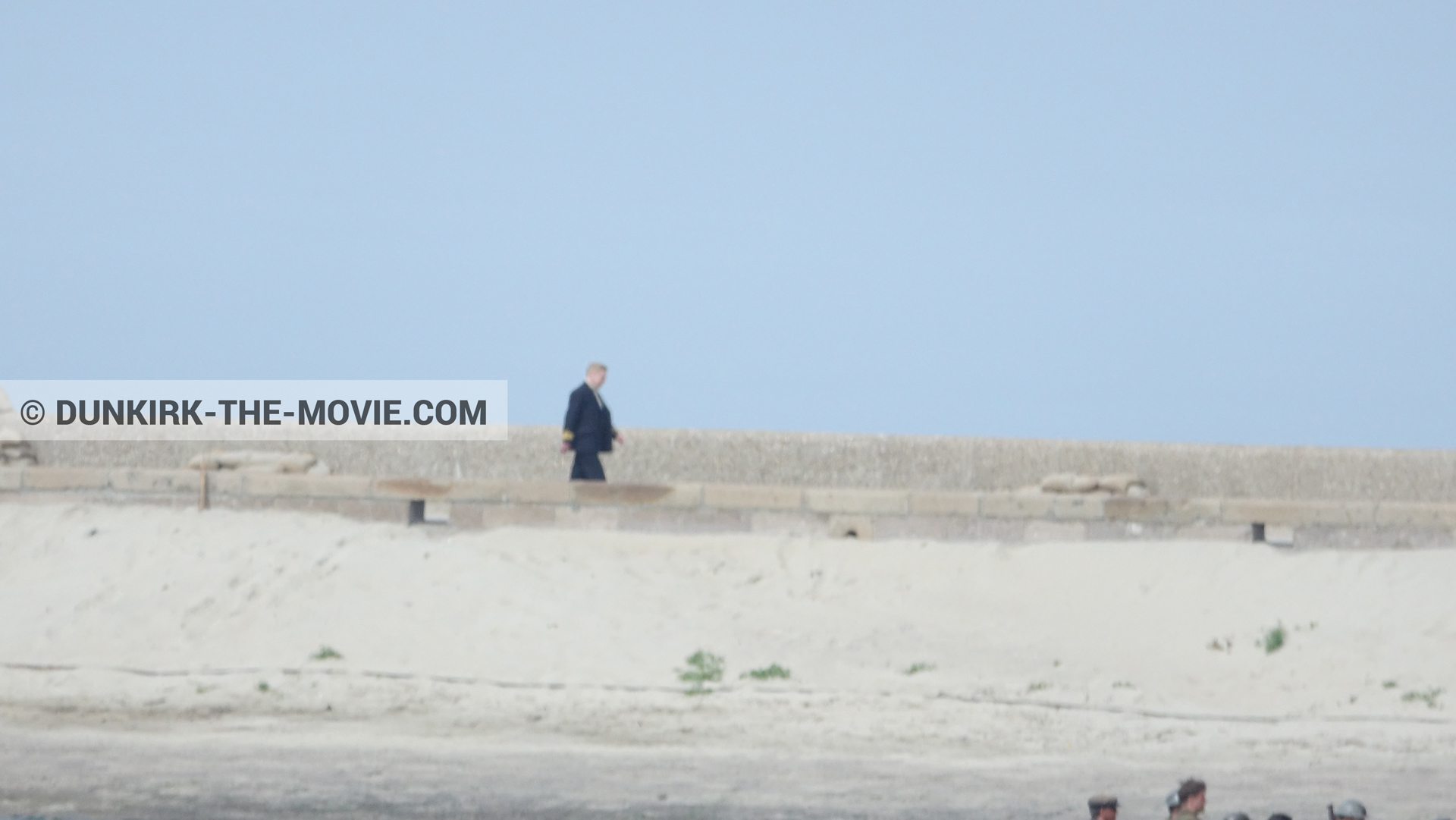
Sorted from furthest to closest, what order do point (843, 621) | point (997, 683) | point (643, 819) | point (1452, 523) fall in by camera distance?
point (1452, 523) < point (843, 621) < point (997, 683) < point (643, 819)

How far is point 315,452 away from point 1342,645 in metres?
10.7

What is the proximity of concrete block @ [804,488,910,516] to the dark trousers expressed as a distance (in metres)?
1.98

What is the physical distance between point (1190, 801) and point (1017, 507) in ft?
22.1

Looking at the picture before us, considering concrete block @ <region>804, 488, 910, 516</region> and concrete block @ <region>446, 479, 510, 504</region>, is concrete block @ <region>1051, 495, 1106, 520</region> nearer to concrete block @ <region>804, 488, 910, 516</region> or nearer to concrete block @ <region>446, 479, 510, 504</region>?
concrete block @ <region>804, 488, 910, 516</region>

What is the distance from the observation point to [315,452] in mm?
18531

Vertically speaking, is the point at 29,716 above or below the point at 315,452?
below

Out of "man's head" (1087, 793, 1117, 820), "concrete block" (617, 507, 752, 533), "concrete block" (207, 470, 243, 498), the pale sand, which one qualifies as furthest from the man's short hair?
"concrete block" (207, 470, 243, 498)

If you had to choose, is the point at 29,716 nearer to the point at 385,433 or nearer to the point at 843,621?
the point at 843,621

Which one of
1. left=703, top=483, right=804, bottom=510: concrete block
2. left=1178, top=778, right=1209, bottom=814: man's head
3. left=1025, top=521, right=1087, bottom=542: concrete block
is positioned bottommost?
left=1178, top=778, right=1209, bottom=814: man's head

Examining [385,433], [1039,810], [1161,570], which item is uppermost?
[385,433]

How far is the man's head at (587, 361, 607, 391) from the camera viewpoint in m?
14.9

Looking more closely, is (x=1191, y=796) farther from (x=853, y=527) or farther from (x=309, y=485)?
(x=309, y=485)

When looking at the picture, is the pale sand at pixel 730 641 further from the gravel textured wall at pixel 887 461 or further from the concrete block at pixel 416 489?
the gravel textured wall at pixel 887 461

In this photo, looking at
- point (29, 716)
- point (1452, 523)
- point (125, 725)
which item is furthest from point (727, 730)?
point (1452, 523)
